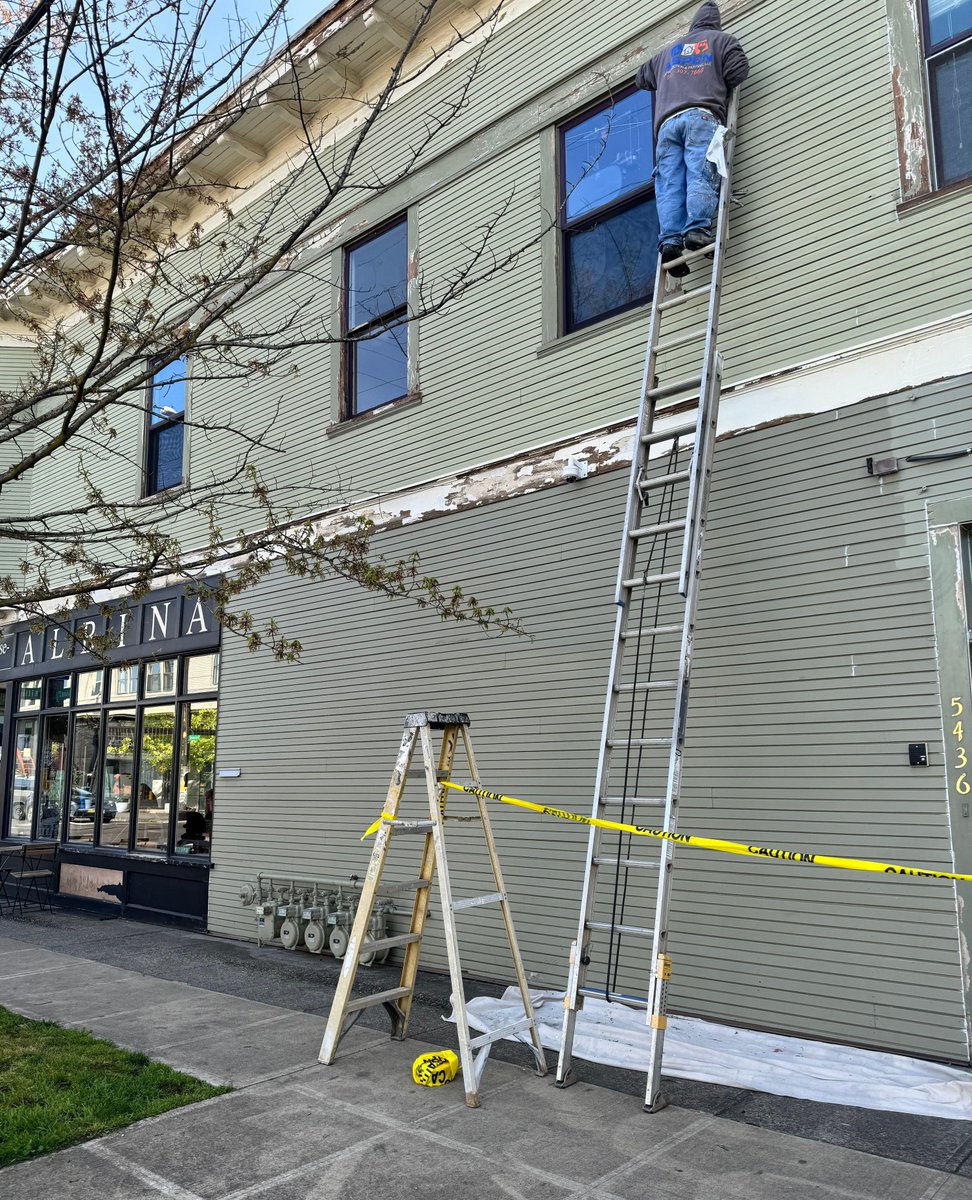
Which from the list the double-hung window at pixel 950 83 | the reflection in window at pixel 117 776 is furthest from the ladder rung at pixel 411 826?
the reflection in window at pixel 117 776

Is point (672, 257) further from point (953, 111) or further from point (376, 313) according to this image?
point (376, 313)

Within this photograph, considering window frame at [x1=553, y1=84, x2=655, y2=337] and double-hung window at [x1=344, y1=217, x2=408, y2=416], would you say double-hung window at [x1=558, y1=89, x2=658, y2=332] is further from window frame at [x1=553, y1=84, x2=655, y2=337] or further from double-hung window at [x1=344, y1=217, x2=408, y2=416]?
double-hung window at [x1=344, y1=217, x2=408, y2=416]

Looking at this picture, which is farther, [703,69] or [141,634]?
[141,634]

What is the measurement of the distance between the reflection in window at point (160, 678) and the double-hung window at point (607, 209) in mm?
6709

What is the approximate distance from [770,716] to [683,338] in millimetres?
2507

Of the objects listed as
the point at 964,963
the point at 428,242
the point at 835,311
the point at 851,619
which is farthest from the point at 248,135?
the point at 964,963

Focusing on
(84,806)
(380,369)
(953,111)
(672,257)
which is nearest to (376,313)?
(380,369)

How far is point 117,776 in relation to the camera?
12.7 metres

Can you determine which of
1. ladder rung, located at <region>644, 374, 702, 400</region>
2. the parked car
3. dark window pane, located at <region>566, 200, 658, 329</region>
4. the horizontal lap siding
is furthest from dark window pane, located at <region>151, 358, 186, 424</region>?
ladder rung, located at <region>644, 374, 702, 400</region>

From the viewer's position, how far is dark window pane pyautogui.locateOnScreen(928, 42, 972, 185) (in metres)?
5.84

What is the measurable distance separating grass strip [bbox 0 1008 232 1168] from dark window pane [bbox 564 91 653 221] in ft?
22.7

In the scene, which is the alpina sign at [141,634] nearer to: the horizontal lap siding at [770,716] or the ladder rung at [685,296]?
the horizontal lap siding at [770,716]

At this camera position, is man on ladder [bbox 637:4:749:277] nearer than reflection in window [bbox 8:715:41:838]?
Yes

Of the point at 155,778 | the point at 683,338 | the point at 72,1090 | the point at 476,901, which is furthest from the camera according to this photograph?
the point at 155,778
